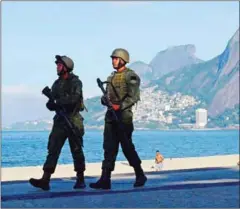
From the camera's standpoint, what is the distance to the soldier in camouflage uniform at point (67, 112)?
10.1 metres

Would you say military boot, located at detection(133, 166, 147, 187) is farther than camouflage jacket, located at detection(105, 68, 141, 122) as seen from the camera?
Yes

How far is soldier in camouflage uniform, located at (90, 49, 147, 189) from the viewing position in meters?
10.1

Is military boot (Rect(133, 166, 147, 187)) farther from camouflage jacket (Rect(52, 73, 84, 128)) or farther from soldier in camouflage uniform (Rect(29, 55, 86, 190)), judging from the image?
camouflage jacket (Rect(52, 73, 84, 128))

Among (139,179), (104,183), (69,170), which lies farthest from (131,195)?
(69,170)

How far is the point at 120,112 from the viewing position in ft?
33.2

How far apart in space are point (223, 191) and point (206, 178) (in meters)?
2.23

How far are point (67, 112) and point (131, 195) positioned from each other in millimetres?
1637

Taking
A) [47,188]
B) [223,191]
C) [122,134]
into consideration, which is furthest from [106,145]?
[223,191]

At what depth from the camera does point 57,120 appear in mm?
10211

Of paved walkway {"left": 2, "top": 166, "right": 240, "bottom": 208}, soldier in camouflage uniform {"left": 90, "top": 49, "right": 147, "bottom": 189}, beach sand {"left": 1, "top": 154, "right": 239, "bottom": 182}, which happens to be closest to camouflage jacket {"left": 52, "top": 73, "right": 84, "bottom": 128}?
soldier in camouflage uniform {"left": 90, "top": 49, "right": 147, "bottom": 189}

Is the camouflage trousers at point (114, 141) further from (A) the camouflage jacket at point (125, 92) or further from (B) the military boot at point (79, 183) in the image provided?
(B) the military boot at point (79, 183)

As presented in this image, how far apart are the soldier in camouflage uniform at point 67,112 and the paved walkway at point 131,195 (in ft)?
1.11

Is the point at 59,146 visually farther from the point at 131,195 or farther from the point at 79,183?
the point at 131,195

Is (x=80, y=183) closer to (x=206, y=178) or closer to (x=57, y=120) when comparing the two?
(x=57, y=120)
